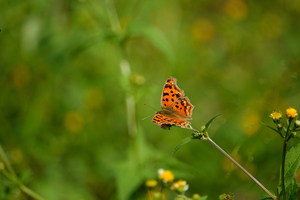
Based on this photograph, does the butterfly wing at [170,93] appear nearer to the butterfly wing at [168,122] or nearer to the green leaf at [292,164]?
the butterfly wing at [168,122]

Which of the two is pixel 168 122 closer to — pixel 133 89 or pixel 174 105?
pixel 174 105

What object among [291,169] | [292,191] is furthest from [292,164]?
[292,191]

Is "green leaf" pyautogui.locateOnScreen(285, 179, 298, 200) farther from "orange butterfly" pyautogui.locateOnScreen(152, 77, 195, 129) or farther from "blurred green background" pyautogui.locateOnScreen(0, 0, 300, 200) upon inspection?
"blurred green background" pyautogui.locateOnScreen(0, 0, 300, 200)

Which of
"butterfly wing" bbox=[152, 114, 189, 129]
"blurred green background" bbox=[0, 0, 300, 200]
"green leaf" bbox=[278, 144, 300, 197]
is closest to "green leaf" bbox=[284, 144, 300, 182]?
"green leaf" bbox=[278, 144, 300, 197]

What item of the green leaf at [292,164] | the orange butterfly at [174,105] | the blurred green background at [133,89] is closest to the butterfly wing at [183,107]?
the orange butterfly at [174,105]

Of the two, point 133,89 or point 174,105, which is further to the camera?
point 133,89
